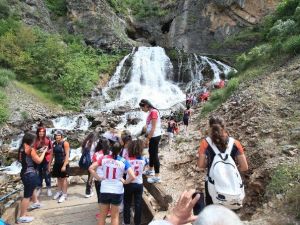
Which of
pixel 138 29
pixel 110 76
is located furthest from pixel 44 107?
pixel 138 29

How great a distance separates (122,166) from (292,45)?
10167 mm

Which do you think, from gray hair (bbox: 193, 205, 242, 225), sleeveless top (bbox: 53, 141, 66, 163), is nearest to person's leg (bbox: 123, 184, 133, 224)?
sleeveless top (bbox: 53, 141, 66, 163)

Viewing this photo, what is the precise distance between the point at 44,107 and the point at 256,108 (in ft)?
48.7

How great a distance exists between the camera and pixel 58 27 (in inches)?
1241

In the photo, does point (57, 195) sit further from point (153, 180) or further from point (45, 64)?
point (45, 64)

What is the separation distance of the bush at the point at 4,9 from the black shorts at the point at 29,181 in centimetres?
2403

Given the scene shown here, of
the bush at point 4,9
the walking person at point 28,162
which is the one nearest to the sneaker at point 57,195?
the walking person at point 28,162

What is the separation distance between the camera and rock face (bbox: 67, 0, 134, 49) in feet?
101

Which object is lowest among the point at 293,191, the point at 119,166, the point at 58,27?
the point at 293,191

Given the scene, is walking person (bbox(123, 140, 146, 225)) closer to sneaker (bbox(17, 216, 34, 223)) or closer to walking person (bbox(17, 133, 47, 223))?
walking person (bbox(17, 133, 47, 223))

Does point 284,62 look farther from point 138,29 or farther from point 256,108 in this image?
point 138,29

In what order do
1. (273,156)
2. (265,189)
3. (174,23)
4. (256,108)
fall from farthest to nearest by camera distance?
(174,23) → (256,108) → (273,156) → (265,189)

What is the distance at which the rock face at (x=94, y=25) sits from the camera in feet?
101

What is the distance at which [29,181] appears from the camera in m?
5.91
